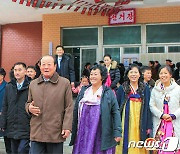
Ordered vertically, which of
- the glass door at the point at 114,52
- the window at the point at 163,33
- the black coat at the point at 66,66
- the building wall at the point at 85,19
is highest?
the building wall at the point at 85,19

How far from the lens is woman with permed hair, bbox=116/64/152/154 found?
3740 mm

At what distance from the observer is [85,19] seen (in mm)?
10133

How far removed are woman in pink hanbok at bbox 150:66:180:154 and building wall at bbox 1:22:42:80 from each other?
334 inches

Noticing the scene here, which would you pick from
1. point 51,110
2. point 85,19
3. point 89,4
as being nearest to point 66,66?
point 51,110

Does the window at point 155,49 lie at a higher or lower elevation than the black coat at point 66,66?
higher

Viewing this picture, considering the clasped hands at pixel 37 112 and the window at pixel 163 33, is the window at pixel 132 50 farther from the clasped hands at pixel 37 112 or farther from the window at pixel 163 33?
the clasped hands at pixel 37 112

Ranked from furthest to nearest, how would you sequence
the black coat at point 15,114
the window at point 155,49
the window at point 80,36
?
the window at point 80,36 → the window at point 155,49 → the black coat at point 15,114

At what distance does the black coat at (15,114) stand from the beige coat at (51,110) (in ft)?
2.09

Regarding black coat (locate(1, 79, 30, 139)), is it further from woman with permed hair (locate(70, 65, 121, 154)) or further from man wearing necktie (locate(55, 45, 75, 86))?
man wearing necktie (locate(55, 45, 75, 86))

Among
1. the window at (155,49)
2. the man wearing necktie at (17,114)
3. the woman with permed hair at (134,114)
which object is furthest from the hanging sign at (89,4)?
the woman with permed hair at (134,114)

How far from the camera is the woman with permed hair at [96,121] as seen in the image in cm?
320

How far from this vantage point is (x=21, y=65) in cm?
379

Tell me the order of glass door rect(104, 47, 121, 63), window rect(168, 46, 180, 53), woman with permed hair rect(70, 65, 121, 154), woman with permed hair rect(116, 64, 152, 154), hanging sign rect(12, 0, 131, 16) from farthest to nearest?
Answer: glass door rect(104, 47, 121, 63) < window rect(168, 46, 180, 53) < hanging sign rect(12, 0, 131, 16) < woman with permed hair rect(116, 64, 152, 154) < woman with permed hair rect(70, 65, 121, 154)

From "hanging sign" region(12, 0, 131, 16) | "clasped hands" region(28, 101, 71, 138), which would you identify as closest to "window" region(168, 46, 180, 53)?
"hanging sign" region(12, 0, 131, 16)
